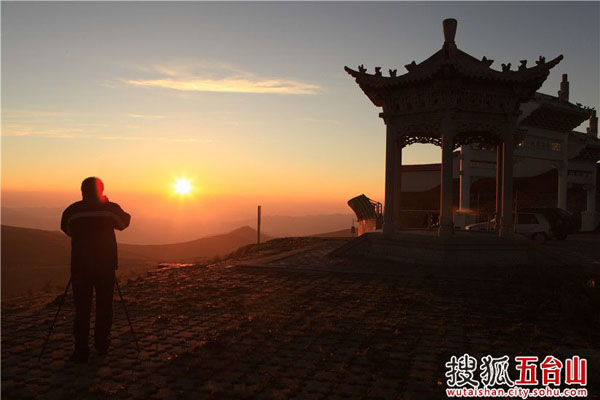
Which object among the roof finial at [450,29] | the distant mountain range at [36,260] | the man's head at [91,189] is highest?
the roof finial at [450,29]

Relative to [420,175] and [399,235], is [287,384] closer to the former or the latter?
[399,235]

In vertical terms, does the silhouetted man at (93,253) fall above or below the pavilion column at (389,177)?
below

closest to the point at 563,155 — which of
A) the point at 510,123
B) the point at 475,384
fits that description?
the point at 510,123

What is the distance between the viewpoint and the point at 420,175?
32719 mm

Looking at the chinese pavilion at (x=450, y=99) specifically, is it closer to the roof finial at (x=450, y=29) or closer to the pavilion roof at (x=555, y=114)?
the roof finial at (x=450, y=29)

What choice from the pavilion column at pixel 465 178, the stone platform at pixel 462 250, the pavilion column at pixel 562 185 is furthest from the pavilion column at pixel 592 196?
the stone platform at pixel 462 250

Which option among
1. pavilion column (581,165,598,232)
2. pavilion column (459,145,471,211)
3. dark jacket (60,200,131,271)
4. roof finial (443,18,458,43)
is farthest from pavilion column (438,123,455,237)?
pavilion column (581,165,598,232)

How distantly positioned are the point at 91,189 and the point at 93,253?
848 mm

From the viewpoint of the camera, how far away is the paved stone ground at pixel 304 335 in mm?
4879

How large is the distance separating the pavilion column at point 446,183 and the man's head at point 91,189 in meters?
11.0

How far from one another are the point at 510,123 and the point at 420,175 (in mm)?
17735

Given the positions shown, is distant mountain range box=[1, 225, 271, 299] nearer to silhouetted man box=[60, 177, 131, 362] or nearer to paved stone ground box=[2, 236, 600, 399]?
paved stone ground box=[2, 236, 600, 399]

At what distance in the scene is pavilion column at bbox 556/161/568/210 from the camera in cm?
3128

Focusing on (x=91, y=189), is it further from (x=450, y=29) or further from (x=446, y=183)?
(x=450, y=29)
